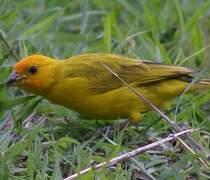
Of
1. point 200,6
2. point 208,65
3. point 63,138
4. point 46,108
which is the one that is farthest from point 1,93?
point 200,6

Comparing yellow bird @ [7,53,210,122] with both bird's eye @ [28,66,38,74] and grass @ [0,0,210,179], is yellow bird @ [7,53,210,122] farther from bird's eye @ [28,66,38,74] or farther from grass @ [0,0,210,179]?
grass @ [0,0,210,179]

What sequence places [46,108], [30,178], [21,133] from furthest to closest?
[46,108] → [21,133] → [30,178]

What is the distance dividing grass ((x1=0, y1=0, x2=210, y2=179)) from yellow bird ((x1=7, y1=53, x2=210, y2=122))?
0.11 metres

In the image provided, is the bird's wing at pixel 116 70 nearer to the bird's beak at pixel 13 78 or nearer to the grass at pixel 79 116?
the grass at pixel 79 116

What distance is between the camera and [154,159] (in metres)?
5.85

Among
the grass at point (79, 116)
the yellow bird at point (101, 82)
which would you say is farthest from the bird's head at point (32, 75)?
the grass at point (79, 116)

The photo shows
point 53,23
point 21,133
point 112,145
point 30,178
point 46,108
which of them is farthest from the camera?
point 53,23

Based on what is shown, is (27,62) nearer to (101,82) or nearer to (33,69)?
(33,69)

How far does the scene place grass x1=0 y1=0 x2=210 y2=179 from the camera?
5648mm

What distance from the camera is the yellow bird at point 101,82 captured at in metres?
6.47

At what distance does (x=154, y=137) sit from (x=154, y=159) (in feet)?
1.57

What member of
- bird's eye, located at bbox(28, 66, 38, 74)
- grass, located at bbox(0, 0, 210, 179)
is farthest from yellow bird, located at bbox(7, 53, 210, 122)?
grass, located at bbox(0, 0, 210, 179)

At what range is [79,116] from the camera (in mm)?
6629

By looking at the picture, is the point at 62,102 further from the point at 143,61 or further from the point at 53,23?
the point at 53,23
